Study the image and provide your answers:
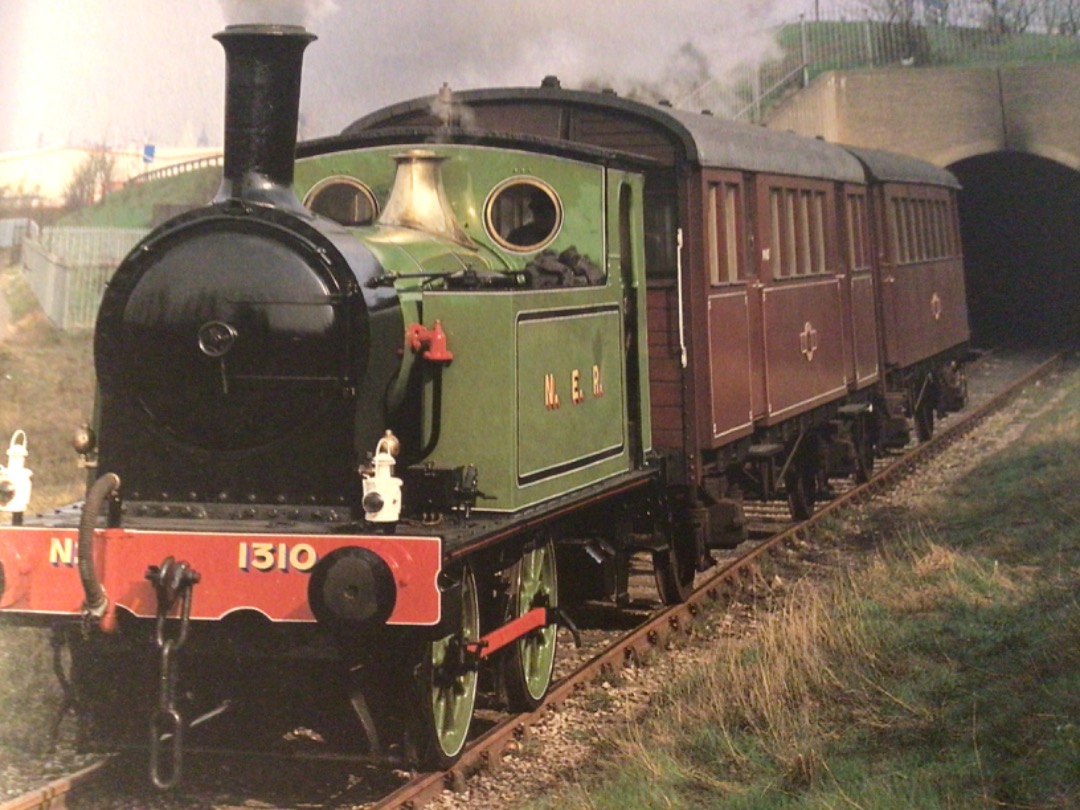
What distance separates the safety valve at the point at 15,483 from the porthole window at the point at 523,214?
91.2 inches

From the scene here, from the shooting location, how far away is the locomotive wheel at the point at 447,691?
5.36m

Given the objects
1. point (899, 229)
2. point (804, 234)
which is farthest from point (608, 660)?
point (899, 229)

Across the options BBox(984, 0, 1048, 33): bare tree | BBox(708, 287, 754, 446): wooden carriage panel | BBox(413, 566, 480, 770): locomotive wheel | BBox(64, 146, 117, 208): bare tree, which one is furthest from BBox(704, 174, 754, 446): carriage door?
BBox(984, 0, 1048, 33): bare tree

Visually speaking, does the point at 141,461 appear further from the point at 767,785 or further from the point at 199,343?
the point at 767,785

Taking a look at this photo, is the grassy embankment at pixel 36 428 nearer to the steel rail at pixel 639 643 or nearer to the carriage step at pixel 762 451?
the steel rail at pixel 639 643

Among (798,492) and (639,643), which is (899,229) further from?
(639,643)

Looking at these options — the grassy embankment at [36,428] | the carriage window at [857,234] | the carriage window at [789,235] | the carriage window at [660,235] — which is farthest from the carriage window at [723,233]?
the grassy embankment at [36,428]

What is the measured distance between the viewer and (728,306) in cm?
887

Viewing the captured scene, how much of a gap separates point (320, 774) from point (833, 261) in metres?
7.22

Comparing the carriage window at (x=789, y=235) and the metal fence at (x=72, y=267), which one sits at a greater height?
the metal fence at (x=72, y=267)

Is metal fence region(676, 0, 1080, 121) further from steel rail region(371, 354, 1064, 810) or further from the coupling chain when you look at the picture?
the coupling chain

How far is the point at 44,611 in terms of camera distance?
5117 millimetres

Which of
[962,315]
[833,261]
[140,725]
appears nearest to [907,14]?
[962,315]

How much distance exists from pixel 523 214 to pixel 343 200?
84 cm
